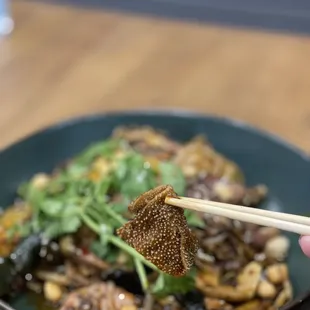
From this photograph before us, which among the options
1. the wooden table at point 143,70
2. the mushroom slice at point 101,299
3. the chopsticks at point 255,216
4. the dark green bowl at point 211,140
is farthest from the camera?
the wooden table at point 143,70

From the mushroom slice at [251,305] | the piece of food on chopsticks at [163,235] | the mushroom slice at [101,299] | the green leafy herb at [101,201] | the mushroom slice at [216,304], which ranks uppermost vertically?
the piece of food on chopsticks at [163,235]

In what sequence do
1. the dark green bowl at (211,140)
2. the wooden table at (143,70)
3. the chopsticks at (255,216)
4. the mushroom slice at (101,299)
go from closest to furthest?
1. the chopsticks at (255,216)
2. the mushroom slice at (101,299)
3. the dark green bowl at (211,140)
4. the wooden table at (143,70)

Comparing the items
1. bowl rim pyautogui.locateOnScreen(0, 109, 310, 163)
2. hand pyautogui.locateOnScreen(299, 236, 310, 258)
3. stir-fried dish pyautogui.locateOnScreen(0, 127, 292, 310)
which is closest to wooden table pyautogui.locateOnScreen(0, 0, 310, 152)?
bowl rim pyautogui.locateOnScreen(0, 109, 310, 163)

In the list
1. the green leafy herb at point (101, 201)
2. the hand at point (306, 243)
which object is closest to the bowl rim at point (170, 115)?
the green leafy herb at point (101, 201)

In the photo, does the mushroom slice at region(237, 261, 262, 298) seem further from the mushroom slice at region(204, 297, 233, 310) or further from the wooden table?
the wooden table

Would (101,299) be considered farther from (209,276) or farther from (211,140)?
(211,140)

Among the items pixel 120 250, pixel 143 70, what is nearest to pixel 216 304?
pixel 120 250

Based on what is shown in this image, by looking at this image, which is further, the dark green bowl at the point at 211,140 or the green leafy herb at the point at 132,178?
the dark green bowl at the point at 211,140

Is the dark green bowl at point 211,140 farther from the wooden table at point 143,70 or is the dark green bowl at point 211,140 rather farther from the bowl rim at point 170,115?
the wooden table at point 143,70
